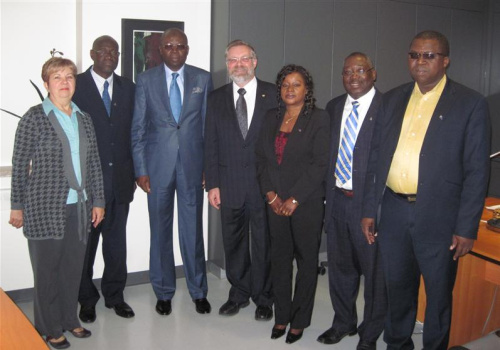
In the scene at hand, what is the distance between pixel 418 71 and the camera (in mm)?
2596

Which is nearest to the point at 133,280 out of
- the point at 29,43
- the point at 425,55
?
the point at 29,43

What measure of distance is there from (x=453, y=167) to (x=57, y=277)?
7.46 ft

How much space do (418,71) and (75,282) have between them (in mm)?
2272

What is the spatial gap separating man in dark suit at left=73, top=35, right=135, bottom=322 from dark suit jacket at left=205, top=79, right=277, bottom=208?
558 mm

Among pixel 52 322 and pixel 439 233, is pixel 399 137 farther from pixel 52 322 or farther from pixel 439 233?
pixel 52 322

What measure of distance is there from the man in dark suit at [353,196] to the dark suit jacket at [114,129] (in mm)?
1346

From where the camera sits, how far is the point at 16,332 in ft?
6.00

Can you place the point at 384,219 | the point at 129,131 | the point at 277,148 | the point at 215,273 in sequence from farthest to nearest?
the point at 215,273
the point at 129,131
the point at 277,148
the point at 384,219

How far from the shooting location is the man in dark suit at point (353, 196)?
2924 millimetres

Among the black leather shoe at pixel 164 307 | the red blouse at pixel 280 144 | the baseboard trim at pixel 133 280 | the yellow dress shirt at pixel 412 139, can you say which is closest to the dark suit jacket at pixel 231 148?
the red blouse at pixel 280 144

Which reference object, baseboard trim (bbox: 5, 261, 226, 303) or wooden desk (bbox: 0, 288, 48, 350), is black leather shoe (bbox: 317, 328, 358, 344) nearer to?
baseboard trim (bbox: 5, 261, 226, 303)

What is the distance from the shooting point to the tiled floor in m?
3.20

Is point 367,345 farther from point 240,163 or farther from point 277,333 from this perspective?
point 240,163

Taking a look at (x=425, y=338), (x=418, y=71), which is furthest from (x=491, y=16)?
(x=425, y=338)
